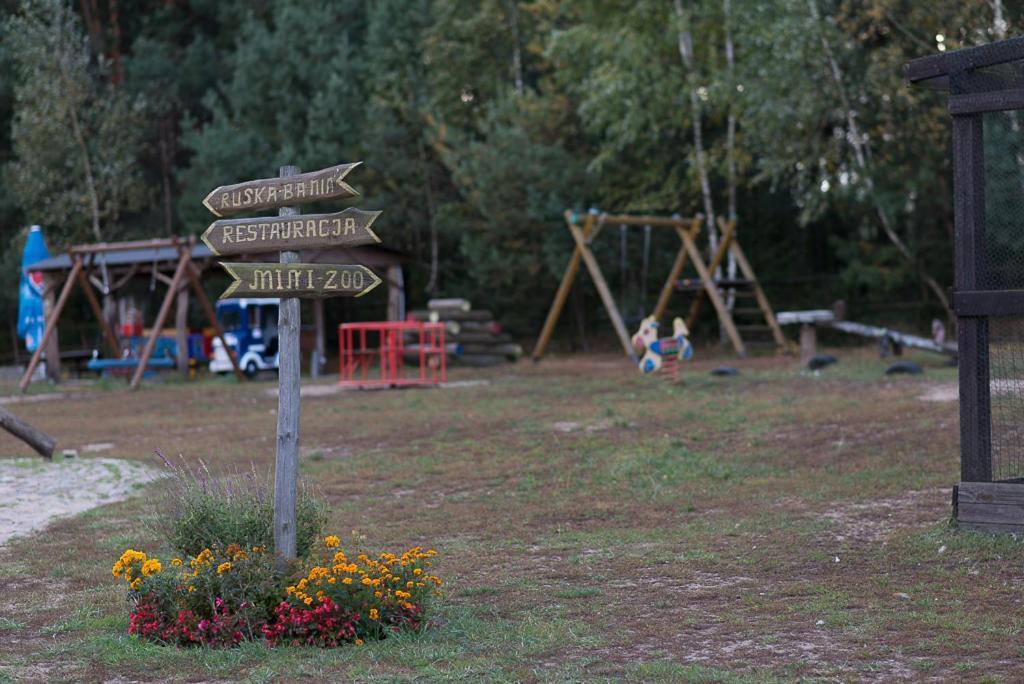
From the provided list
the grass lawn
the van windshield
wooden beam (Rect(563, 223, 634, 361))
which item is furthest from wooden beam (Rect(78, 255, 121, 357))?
wooden beam (Rect(563, 223, 634, 361))

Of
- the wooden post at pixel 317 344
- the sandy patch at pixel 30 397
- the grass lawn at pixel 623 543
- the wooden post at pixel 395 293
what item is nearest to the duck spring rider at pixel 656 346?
the grass lawn at pixel 623 543

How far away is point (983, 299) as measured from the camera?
8078 millimetres

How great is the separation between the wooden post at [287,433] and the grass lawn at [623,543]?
806 mm

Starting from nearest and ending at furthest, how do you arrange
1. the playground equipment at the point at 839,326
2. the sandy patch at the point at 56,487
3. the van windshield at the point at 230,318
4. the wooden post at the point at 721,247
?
the sandy patch at the point at 56,487 < the playground equipment at the point at 839,326 < the wooden post at the point at 721,247 < the van windshield at the point at 230,318

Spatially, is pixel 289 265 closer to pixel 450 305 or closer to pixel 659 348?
pixel 659 348

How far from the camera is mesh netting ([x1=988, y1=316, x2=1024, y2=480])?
8250mm

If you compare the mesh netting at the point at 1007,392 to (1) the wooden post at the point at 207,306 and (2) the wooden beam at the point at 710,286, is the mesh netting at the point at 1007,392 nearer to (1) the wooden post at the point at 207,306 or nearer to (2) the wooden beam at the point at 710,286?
(2) the wooden beam at the point at 710,286

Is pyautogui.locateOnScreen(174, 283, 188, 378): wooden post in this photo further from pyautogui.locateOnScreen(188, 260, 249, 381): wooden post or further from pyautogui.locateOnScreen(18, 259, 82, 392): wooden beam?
pyautogui.locateOnScreen(18, 259, 82, 392): wooden beam

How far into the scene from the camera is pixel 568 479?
38.1ft

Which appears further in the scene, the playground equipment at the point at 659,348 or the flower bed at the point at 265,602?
the playground equipment at the point at 659,348

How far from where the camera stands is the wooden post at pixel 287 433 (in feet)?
21.9

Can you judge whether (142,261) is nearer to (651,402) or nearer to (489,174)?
(489,174)

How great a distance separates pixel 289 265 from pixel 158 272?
1972 centimetres

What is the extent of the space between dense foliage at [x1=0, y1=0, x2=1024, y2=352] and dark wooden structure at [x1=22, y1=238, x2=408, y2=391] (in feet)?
14.0
